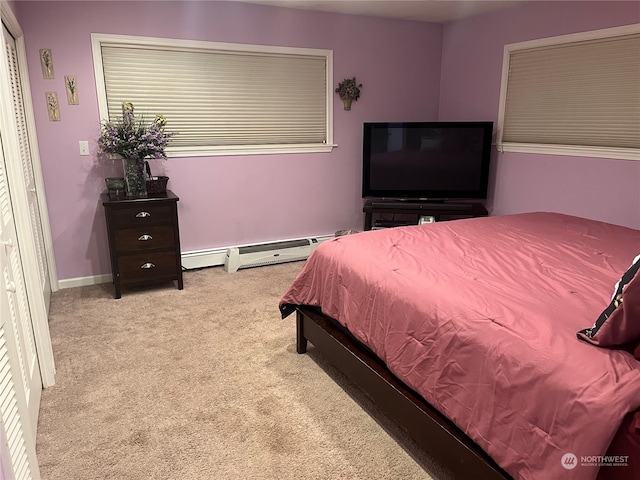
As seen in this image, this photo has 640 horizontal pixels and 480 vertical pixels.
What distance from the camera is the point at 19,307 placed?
2035 mm

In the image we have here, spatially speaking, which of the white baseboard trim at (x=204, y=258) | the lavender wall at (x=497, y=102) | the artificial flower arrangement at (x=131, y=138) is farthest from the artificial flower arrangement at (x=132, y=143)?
the lavender wall at (x=497, y=102)

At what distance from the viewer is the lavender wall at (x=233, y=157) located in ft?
11.4

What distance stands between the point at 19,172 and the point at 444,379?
211cm

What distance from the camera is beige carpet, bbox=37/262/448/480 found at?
1.86m

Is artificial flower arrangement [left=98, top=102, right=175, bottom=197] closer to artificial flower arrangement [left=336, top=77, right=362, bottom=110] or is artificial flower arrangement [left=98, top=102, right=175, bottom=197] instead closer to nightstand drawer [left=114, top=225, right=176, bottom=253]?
nightstand drawer [left=114, top=225, right=176, bottom=253]

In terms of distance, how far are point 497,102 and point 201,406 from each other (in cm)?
372

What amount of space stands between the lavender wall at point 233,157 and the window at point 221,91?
0.09m

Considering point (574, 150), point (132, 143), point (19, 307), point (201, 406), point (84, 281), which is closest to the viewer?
point (19, 307)

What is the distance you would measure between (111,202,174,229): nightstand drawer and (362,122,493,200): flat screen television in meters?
1.93

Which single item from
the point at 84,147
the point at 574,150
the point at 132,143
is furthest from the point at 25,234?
the point at 574,150

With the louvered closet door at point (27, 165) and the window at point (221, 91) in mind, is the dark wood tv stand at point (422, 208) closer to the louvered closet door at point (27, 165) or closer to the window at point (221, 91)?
the window at point (221, 91)

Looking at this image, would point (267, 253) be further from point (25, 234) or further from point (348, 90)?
point (25, 234)

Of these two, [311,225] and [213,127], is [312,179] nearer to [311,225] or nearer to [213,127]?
[311,225]

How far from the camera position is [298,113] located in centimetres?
441
